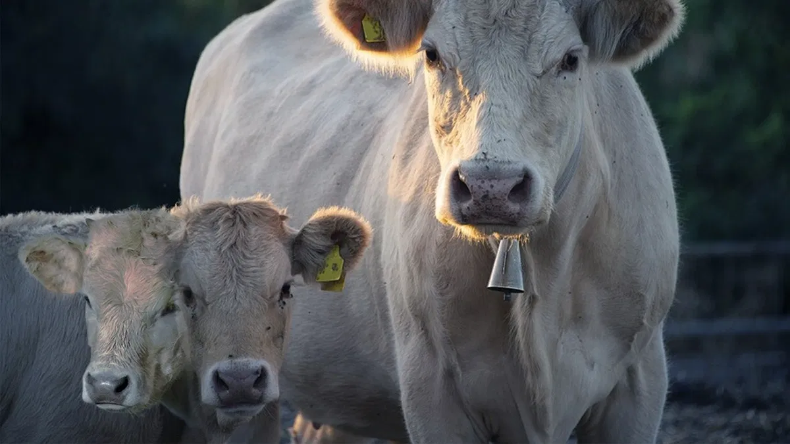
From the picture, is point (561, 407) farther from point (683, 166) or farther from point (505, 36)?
point (683, 166)

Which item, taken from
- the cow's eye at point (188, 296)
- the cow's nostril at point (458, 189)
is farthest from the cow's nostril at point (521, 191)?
the cow's eye at point (188, 296)

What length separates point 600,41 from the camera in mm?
4645

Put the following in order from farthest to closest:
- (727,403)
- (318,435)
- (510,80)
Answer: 1. (727,403)
2. (318,435)
3. (510,80)

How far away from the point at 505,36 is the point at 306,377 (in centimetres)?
247

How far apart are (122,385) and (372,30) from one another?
1.61m

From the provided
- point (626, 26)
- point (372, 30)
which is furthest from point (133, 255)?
point (626, 26)

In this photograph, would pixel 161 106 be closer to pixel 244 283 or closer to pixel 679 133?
pixel 679 133

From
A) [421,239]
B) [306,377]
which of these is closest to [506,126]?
[421,239]

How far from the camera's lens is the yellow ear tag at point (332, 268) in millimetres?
5117

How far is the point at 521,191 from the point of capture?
13.9 feet

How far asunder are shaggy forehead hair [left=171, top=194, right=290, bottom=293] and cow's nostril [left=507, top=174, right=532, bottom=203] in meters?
1.07

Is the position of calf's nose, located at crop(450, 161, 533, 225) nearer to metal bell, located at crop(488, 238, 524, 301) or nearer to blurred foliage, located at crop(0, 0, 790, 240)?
metal bell, located at crop(488, 238, 524, 301)

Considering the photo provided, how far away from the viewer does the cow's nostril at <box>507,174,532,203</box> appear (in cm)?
423

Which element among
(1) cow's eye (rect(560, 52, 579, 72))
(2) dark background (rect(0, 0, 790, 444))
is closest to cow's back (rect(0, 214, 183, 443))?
(1) cow's eye (rect(560, 52, 579, 72))
